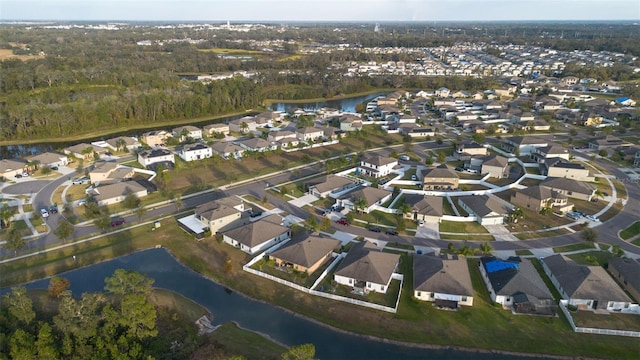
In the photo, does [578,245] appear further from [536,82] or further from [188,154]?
[536,82]

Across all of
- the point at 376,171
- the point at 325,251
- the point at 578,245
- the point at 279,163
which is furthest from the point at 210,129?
the point at 578,245

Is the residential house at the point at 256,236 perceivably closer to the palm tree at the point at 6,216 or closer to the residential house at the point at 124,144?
the palm tree at the point at 6,216

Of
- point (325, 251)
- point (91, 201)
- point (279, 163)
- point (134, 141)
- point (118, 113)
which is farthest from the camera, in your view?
point (118, 113)

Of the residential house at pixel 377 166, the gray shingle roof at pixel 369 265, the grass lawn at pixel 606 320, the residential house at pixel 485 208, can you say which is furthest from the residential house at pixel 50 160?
the grass lawn at pixel 606 320

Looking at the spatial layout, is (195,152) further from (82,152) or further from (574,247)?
(574,247)

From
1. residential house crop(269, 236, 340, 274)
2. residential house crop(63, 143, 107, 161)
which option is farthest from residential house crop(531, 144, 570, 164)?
residential house crop(63, 143, 107, 161)

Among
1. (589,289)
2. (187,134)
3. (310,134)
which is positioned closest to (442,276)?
(589,289)
